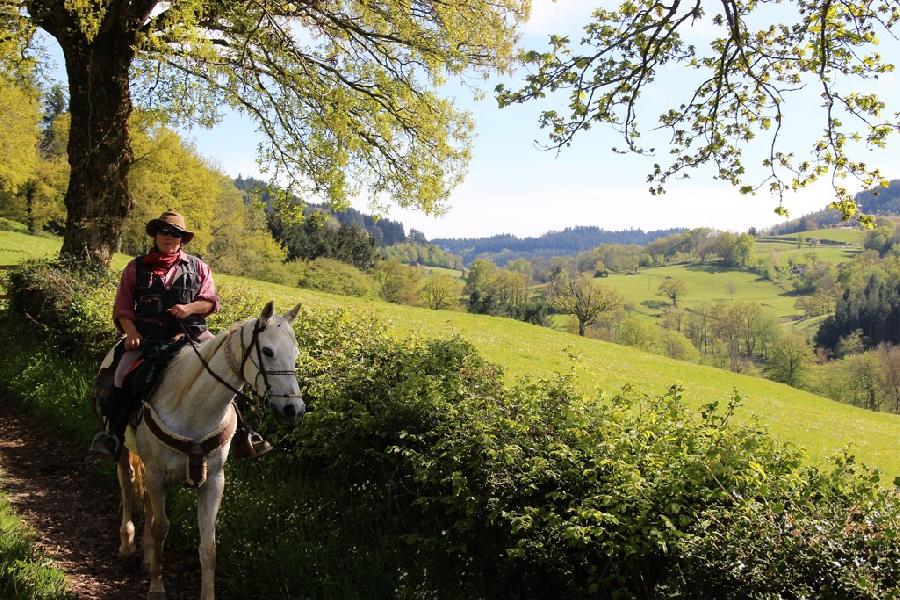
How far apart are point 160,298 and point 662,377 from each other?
88.7 ft

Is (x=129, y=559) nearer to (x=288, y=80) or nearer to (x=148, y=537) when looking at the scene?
(x=148, y=537)

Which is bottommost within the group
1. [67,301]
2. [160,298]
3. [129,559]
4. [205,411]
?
[129,559]

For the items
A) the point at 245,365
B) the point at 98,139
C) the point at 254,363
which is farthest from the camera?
the point at 98,139

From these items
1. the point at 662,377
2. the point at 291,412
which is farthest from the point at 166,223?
the point at 662,377

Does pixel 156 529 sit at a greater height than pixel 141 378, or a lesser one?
lesser

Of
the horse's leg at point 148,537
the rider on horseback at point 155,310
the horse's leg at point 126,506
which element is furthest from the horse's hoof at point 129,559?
the rider on horseback at point 155,310

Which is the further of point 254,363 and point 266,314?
point 266,314

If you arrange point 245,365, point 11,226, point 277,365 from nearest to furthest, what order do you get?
point 277,365, point 245,365, point 11,226

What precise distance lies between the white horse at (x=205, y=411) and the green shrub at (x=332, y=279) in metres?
55.8

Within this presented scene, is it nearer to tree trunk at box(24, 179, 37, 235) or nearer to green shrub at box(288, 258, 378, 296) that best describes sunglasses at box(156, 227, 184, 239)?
green shrub at box(288, 258, 378, 296)

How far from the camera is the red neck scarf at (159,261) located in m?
6.03

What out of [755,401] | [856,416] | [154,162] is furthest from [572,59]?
[154,162]

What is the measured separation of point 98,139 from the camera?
13648 mm

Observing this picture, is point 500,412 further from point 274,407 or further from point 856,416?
point 856,416
